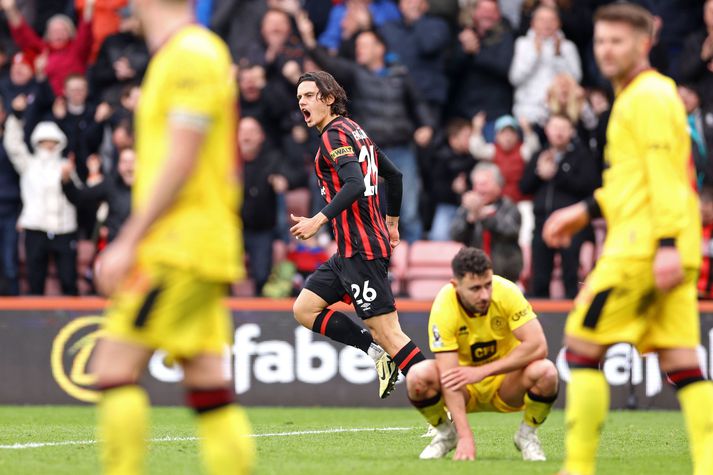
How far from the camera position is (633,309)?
19.4 ft

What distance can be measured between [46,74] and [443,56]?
511 centimetres

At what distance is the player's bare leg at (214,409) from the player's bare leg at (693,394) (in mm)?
2207

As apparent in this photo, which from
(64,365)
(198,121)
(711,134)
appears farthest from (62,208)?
(198,121)

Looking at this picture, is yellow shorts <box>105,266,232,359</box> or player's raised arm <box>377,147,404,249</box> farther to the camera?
player's raised arm <box>377,147,404,249</box>

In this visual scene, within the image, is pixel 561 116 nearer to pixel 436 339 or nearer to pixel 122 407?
pixel 436 339

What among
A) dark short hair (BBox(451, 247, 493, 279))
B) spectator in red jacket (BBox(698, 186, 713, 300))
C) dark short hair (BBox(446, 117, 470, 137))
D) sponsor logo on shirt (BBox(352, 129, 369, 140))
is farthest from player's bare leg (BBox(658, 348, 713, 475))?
dark short hair (BBox(446, 117, 470, 137))

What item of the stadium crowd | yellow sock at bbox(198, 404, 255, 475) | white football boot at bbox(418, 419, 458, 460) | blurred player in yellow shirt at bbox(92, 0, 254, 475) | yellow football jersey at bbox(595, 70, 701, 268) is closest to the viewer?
blurred player in yellow shirt at bbox(92, 0, 254, 475)

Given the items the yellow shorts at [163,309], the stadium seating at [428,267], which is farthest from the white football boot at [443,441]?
the stadium seating at [428,267]

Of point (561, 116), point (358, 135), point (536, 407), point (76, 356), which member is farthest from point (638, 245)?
point (561, 116)

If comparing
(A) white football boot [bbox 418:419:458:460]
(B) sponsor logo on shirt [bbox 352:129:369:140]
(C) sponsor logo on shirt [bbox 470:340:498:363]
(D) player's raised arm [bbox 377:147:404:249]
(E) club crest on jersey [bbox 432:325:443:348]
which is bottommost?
(A) white football boot [bbox 418:419:458:460]

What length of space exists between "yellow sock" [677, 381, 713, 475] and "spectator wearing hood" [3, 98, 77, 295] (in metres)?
10.1

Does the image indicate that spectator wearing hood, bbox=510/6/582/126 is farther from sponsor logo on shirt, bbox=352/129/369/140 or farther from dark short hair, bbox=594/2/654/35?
dark short hair, bbox=594/2/654/35

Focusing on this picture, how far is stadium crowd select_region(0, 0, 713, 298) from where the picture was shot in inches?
578

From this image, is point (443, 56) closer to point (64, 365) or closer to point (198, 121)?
point (64, 365)
